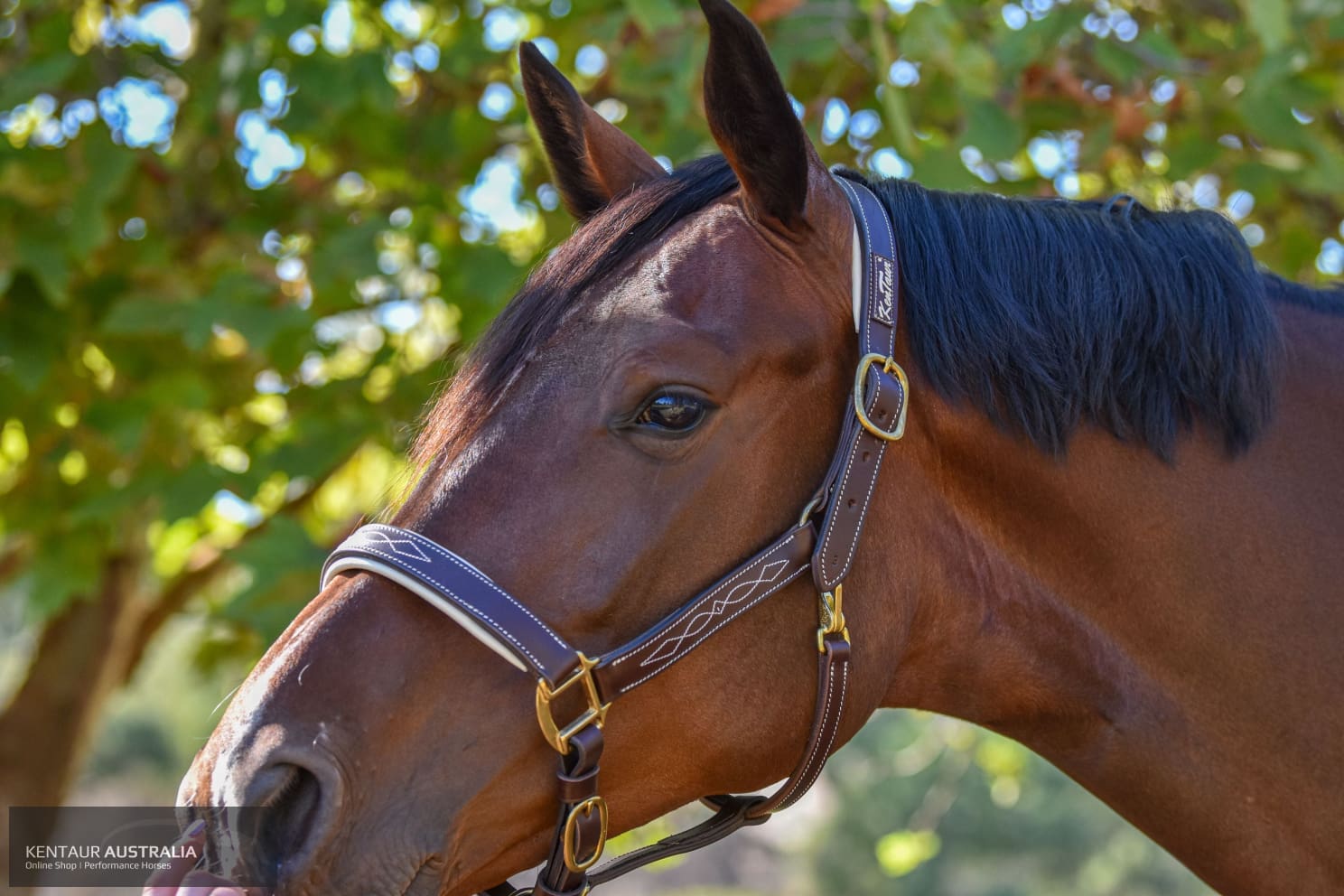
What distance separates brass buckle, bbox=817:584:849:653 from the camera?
1.73 metres

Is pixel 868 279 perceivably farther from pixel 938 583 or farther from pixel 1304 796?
pixel 1304 796

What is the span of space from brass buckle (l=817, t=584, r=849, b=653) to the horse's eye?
1.06 ft

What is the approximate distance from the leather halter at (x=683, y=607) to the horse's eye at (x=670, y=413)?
0.22 m

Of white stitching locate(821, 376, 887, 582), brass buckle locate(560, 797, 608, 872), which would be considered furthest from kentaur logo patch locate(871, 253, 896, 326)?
brass buckle locate(560, 797, 608, 872)

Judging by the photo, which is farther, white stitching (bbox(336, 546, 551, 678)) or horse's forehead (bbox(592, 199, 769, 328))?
horse's forehead (bbox(592, 199, 769, 328))

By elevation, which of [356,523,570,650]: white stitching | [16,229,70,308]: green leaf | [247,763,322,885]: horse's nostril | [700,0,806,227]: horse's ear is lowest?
[16,229,70,308]: green leaf

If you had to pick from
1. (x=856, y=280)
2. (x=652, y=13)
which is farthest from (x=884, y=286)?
(x=652, y=13)

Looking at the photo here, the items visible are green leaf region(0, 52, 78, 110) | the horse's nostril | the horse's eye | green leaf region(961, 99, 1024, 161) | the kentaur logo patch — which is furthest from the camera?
green leaf region(0, 52, 78, 110)

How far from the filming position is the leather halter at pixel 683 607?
1.59 m

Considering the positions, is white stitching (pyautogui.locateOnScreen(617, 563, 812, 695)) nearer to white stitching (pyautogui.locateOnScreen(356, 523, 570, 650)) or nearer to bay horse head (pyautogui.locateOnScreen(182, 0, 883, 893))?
bay horse head (pyautogui.locateOnScreen(182, 0, 883, 893))

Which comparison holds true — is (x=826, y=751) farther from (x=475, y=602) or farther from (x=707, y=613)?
(x=475, y=602)

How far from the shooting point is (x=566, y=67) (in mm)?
3592

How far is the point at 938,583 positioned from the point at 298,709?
3.18ft

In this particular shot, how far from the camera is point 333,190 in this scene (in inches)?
160
